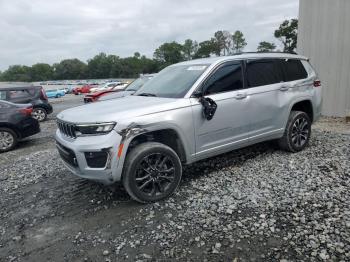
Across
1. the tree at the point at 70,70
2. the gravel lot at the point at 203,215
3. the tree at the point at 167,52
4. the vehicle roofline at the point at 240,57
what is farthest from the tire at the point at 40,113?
the tree at the point at 70,70

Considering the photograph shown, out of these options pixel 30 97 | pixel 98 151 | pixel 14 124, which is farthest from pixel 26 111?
pixel 98 151

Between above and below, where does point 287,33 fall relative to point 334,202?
above

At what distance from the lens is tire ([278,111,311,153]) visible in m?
5.71

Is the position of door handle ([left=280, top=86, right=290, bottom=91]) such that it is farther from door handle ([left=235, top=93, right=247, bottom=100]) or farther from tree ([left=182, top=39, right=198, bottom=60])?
tree ([left=182, top=39, right=198, bottom=60])

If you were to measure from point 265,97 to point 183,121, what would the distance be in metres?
1.67

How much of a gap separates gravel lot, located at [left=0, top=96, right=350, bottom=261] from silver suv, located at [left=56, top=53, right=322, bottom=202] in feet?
1.44

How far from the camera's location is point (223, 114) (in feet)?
15.4

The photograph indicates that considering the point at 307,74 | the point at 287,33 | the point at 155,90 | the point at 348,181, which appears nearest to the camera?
the point at 348,181

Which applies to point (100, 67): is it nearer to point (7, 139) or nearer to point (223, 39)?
point (223, 39)

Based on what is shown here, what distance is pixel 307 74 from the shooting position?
6.03 m

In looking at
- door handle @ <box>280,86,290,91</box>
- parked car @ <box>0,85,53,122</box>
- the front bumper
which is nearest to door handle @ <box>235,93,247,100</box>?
door handle @ <box>280,86,290,91</box>

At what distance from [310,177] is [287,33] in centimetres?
6554

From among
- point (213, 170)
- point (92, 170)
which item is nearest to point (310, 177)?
point (213, 170)

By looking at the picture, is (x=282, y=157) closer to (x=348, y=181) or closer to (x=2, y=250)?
(x=348, y=181)
